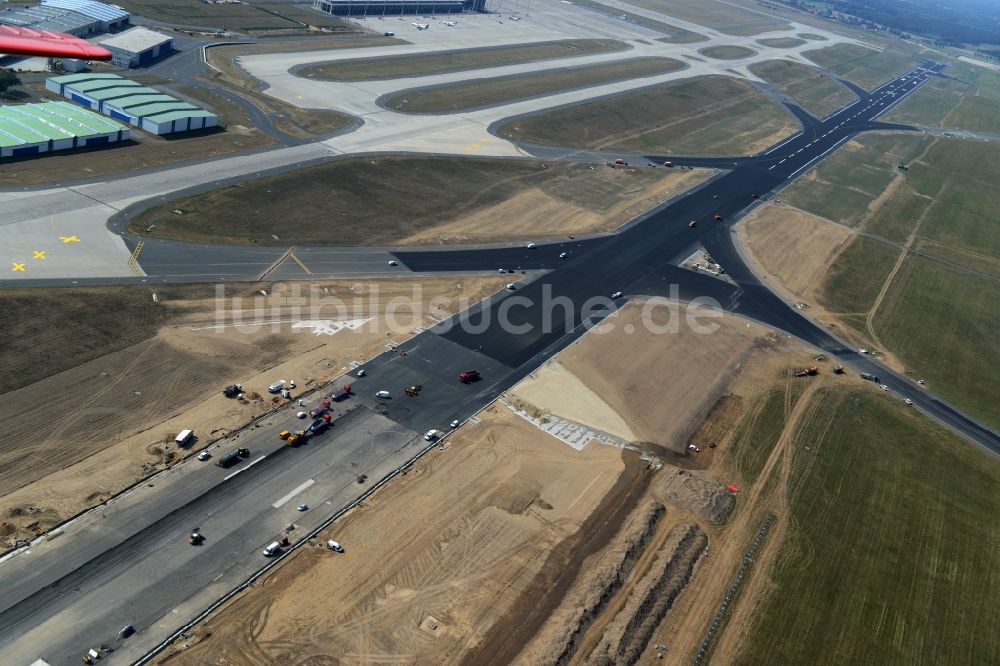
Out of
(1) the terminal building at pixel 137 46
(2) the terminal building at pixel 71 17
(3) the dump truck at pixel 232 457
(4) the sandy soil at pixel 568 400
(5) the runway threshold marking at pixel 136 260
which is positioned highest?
(2) the terminal building at pixel 71 17

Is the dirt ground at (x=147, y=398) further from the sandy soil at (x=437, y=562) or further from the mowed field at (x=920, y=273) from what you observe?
the mowed field at (x=920, y=273)

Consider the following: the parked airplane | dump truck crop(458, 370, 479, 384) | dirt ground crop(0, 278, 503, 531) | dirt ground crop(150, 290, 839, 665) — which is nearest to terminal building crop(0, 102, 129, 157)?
dirt ground crop(0, 278, 503, 531)

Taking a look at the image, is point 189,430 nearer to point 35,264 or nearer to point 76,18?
point 35,264

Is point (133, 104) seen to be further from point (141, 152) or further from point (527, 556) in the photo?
point (527, 556)

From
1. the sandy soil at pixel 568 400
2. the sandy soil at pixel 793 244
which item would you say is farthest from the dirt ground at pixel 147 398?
the sandy soil at pixel 793 244

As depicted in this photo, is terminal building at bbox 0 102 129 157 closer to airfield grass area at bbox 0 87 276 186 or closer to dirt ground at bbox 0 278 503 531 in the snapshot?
airfield grass area at bbox 0 87 276 186

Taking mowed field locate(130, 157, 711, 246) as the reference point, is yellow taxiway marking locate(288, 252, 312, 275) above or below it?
below
